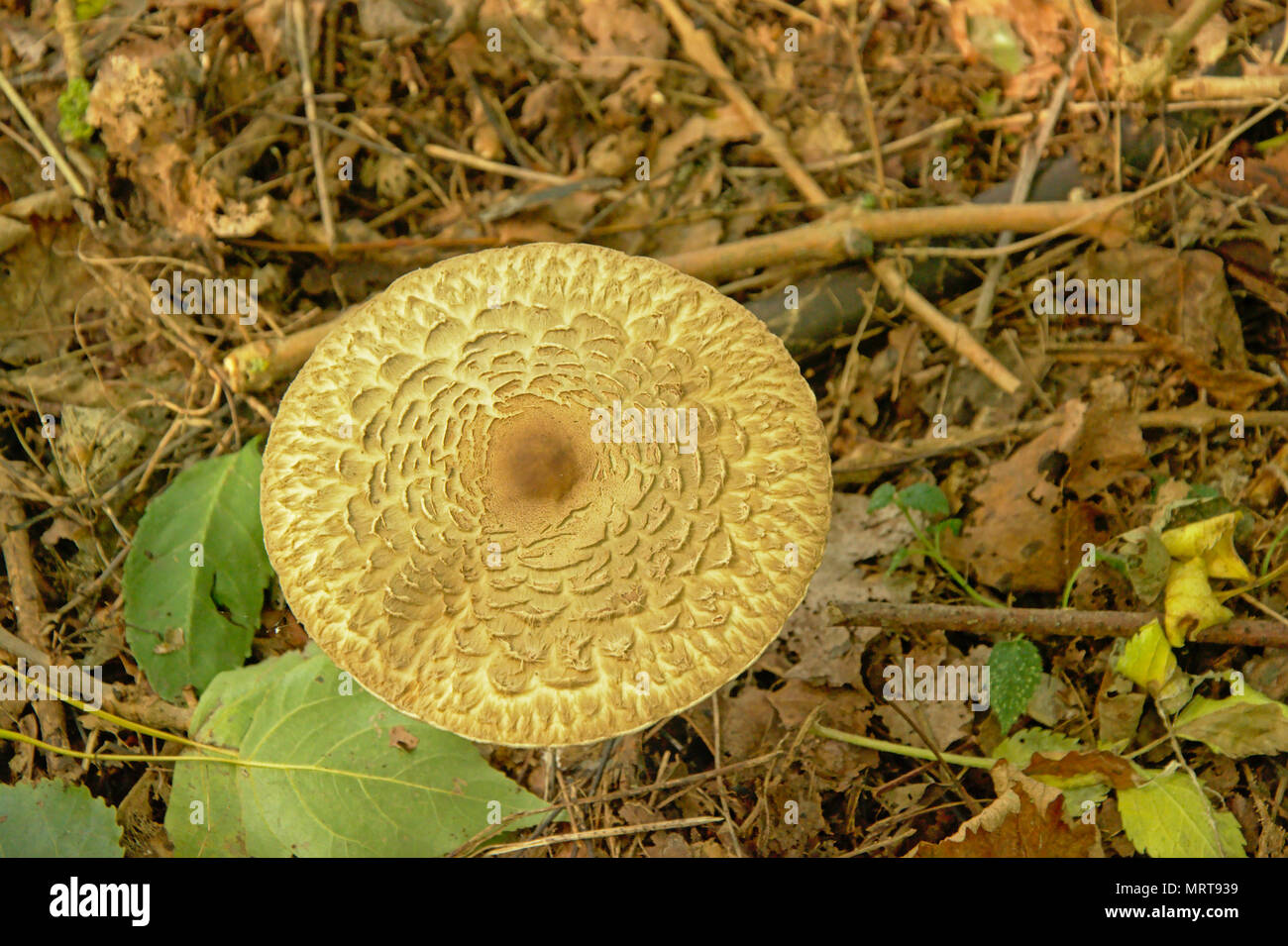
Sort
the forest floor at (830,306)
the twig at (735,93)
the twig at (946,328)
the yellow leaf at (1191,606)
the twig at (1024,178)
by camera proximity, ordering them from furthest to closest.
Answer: the twig at (735,93)
the twig at (1024,178)
the twig at (946,328)
the forest floor at (830,306)
the yellow leaf at (1191,606)

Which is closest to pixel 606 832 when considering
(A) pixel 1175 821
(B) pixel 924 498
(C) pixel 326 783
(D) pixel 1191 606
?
(C) pixel 326 783

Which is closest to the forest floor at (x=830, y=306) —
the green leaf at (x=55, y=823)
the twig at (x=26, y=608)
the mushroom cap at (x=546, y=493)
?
the twig at (x=26, y=608)

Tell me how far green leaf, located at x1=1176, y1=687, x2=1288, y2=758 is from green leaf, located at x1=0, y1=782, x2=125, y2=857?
354 cm

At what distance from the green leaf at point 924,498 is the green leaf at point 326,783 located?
64.4 inches

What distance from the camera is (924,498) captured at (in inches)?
129

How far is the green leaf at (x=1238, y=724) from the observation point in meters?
2.95

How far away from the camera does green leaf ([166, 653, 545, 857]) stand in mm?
2938

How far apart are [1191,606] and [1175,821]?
68cm

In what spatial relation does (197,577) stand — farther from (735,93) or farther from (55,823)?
(735,93)

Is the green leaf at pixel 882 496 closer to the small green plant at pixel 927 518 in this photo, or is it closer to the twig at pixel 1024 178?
the small green plant at pixel 927 518

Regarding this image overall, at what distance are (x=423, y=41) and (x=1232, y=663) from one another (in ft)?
13.1

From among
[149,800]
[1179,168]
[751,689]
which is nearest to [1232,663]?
[751,689]

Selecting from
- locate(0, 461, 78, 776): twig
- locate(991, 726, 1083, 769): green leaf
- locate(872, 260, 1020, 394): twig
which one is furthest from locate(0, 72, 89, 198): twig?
locate(991, 726, 1083, 769): green leaf

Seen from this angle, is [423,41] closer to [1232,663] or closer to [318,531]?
[318,531]
